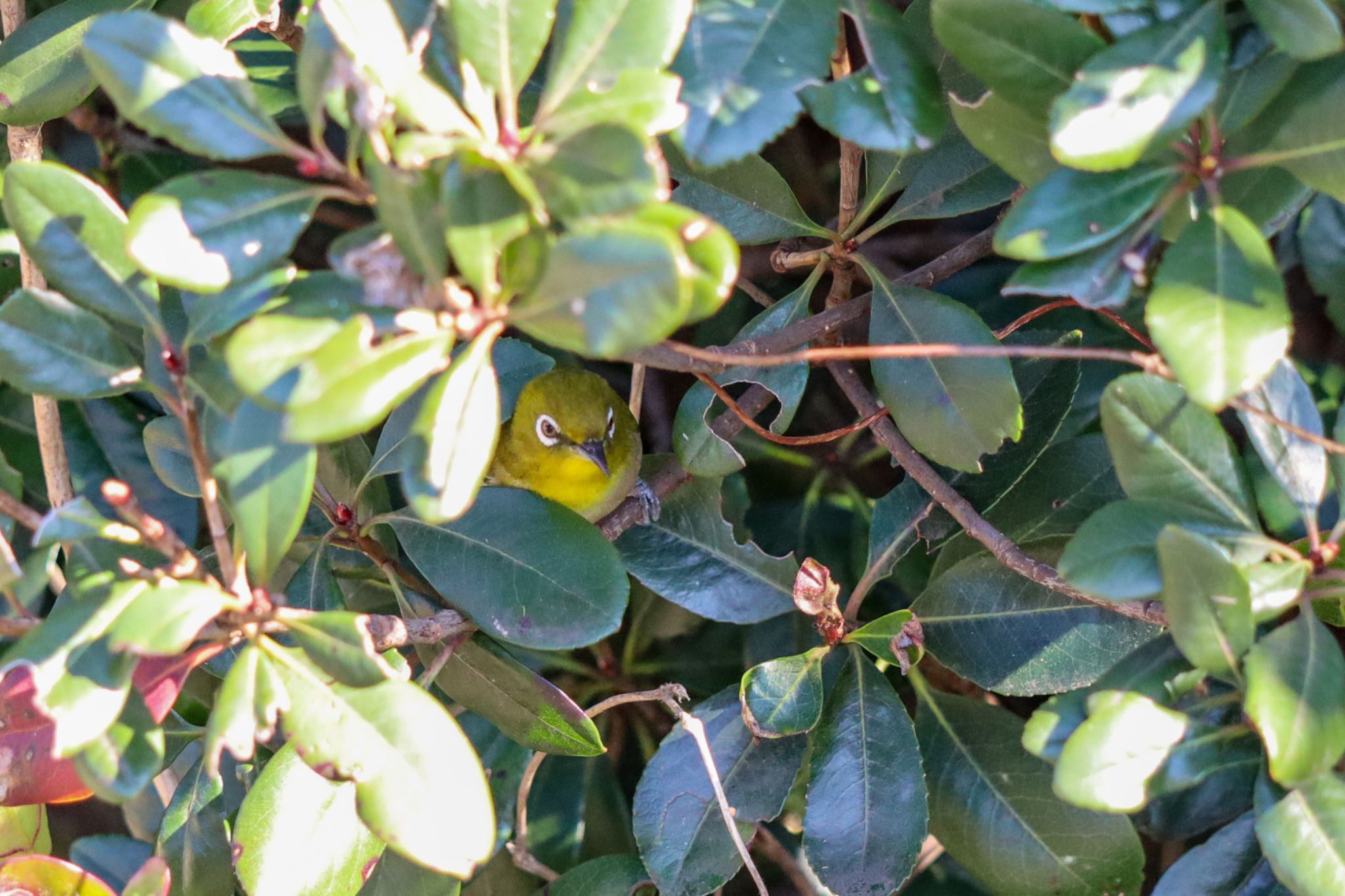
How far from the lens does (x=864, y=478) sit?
2348 millimetres

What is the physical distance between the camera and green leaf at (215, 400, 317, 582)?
0.90m

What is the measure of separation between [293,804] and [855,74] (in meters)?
1.06

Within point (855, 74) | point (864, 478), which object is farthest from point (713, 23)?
point (864, 478)

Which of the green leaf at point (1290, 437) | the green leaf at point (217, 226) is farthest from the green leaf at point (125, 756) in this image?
the green leaf at point (1290, 437)

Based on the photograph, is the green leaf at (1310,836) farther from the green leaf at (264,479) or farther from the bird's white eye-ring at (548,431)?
the bird's white eye-ring at (548,431)

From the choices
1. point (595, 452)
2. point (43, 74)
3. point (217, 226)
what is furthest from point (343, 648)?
point (595, 452)

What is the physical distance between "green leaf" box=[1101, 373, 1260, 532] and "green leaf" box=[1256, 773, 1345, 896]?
0.27m

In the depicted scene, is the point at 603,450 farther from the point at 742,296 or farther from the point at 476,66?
the point at 476,66

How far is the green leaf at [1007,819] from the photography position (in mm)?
1382

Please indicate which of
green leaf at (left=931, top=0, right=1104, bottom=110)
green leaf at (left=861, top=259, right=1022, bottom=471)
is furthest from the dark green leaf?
green leaf at (left=931, top=0, right=1104, bottom=110)

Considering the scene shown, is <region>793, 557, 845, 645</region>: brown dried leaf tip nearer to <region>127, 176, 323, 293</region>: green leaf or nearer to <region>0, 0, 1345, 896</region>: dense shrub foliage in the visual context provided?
<region>0, 0, 1345, 896</region>: dense shrub foliage

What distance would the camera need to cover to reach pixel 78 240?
3.35 ft

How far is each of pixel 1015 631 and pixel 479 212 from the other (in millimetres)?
986

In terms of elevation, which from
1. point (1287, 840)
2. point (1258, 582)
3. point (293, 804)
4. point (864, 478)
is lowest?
point (864, 478)
